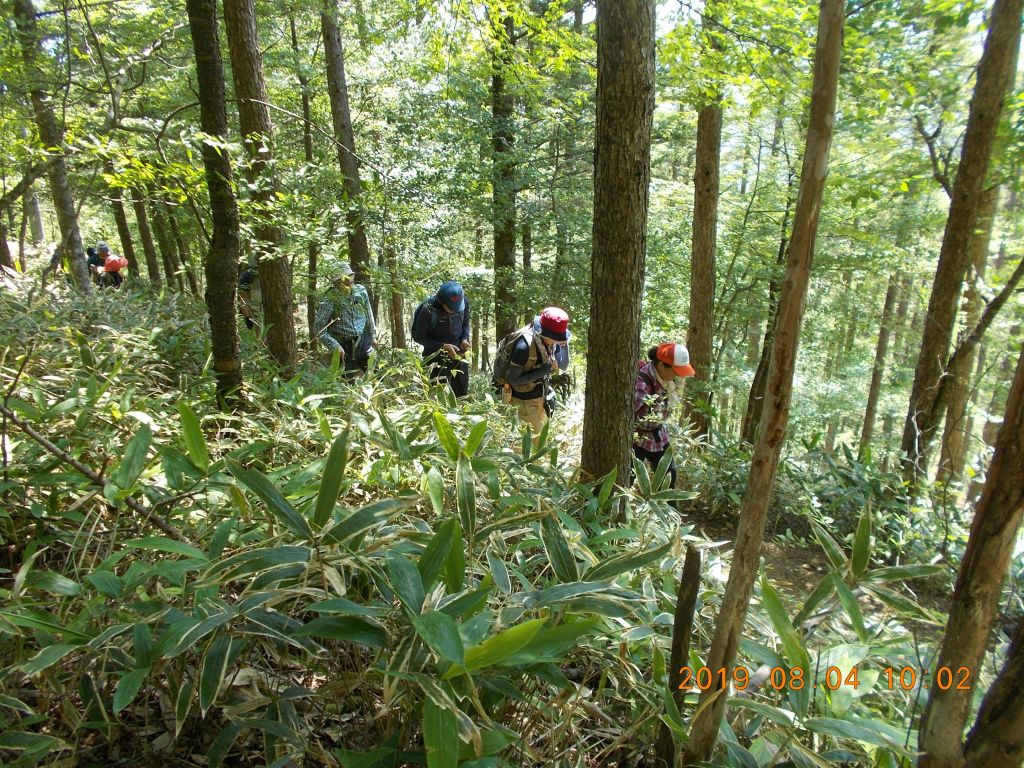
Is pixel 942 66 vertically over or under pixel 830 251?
over

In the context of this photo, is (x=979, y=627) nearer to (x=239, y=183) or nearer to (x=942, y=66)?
(x=239, y=183)

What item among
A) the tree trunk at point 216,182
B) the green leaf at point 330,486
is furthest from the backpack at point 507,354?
the green leaf at point 330,486

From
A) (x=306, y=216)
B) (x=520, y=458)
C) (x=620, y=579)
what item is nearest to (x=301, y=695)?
(x=620, y=579)

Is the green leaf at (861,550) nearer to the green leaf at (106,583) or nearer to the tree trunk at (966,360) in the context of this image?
the green leaf at (106,583)

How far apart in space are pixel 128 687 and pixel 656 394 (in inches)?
179

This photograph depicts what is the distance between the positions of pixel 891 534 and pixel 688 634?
4.65 m

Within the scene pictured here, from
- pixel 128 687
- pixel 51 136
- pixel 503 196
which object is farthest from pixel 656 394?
pixel 51 136

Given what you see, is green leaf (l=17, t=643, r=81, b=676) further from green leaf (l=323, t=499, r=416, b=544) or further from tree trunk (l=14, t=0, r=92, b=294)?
tree trunk (l=14, t=0, r=92, b=294)

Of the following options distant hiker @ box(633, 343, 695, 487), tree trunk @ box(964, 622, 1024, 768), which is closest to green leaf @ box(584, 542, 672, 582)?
tree trunk @ box(964, 622, 1024, 768)

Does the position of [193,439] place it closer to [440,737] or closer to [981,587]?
[440,737]

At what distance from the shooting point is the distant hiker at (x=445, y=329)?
614cm

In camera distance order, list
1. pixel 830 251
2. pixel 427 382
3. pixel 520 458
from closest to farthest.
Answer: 1. pixel 520 458
2. pixel 427 382
3. pixel 830 251

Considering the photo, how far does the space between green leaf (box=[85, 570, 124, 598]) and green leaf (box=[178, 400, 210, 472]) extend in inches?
19.9

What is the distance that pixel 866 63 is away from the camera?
15.7ft
